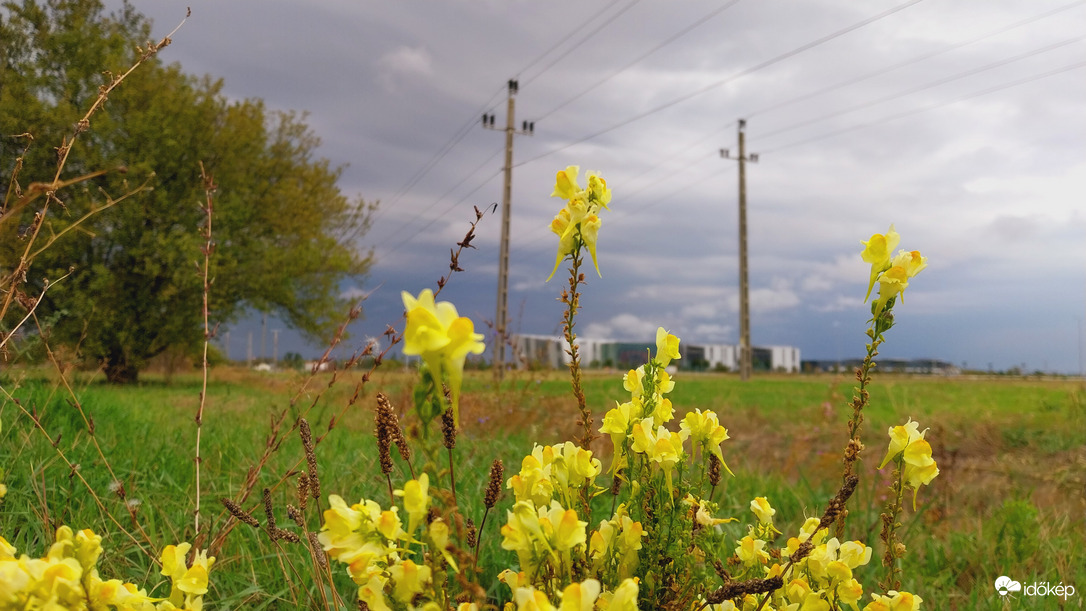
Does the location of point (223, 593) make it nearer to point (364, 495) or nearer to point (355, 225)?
point (364, 495)

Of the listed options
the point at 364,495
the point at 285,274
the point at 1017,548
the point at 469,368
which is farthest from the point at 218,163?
the point at 1017,548

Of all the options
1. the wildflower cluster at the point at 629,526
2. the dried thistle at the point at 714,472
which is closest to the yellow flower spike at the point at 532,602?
the wildflower cluster at the point at 629,526

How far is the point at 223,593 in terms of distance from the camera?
2090mm

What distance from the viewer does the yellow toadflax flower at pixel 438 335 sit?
80 cm

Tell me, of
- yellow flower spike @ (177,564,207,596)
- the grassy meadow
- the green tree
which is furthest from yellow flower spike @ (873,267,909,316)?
the green tree

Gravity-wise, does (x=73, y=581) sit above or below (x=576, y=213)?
below

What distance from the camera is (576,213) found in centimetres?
129

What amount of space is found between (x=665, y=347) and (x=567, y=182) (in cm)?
36

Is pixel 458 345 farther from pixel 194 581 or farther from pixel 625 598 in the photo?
pixel 194 581

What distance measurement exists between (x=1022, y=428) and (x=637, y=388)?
7925 millimetres

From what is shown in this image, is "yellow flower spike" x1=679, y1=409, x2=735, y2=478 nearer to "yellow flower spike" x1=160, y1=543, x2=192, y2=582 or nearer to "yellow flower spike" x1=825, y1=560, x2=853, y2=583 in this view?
"yellow flower spike" x1=825, y1=560, x2=853, y2=583

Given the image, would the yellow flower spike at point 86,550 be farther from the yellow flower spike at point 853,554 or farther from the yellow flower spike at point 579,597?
the yellow flower spike at point 853,554

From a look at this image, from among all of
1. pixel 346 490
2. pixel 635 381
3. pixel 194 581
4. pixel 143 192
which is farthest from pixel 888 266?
pixel 143 192

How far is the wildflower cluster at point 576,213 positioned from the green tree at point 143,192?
45.9 feet
